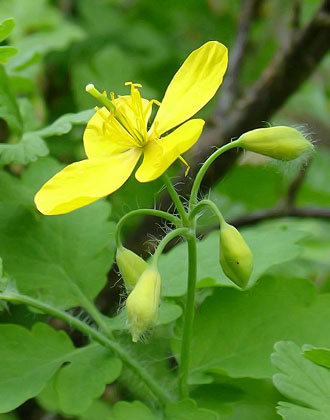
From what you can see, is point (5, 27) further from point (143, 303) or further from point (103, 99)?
point (143, 303)

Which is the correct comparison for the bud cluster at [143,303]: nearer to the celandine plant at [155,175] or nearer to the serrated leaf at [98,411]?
the celandine plant at [155,175]

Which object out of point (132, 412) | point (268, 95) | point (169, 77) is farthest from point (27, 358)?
point (169, 77)

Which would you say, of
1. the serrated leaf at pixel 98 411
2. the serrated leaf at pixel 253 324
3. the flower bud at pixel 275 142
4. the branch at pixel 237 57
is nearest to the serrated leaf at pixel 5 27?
the flower bud at pixel 275 142

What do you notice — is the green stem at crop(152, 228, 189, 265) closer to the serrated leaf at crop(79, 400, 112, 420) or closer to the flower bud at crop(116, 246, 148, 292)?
the flower bud at crop(116, 246, 148, 292)

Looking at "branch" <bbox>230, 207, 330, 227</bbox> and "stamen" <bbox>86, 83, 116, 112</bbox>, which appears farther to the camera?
"branch" <bbox>230, 207, 330, 227</bbox>

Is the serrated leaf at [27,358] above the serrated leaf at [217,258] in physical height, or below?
below

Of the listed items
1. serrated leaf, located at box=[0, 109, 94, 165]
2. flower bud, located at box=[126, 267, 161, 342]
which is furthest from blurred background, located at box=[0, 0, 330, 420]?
flower bud, located at box=[126, 267, 161, 342]

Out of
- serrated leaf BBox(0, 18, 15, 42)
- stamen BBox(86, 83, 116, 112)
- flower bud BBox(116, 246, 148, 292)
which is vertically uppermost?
serrated leaf BBox(0, 18, 15, 42)

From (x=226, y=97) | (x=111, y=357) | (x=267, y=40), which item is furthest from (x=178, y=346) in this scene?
(x=267, y=40)
